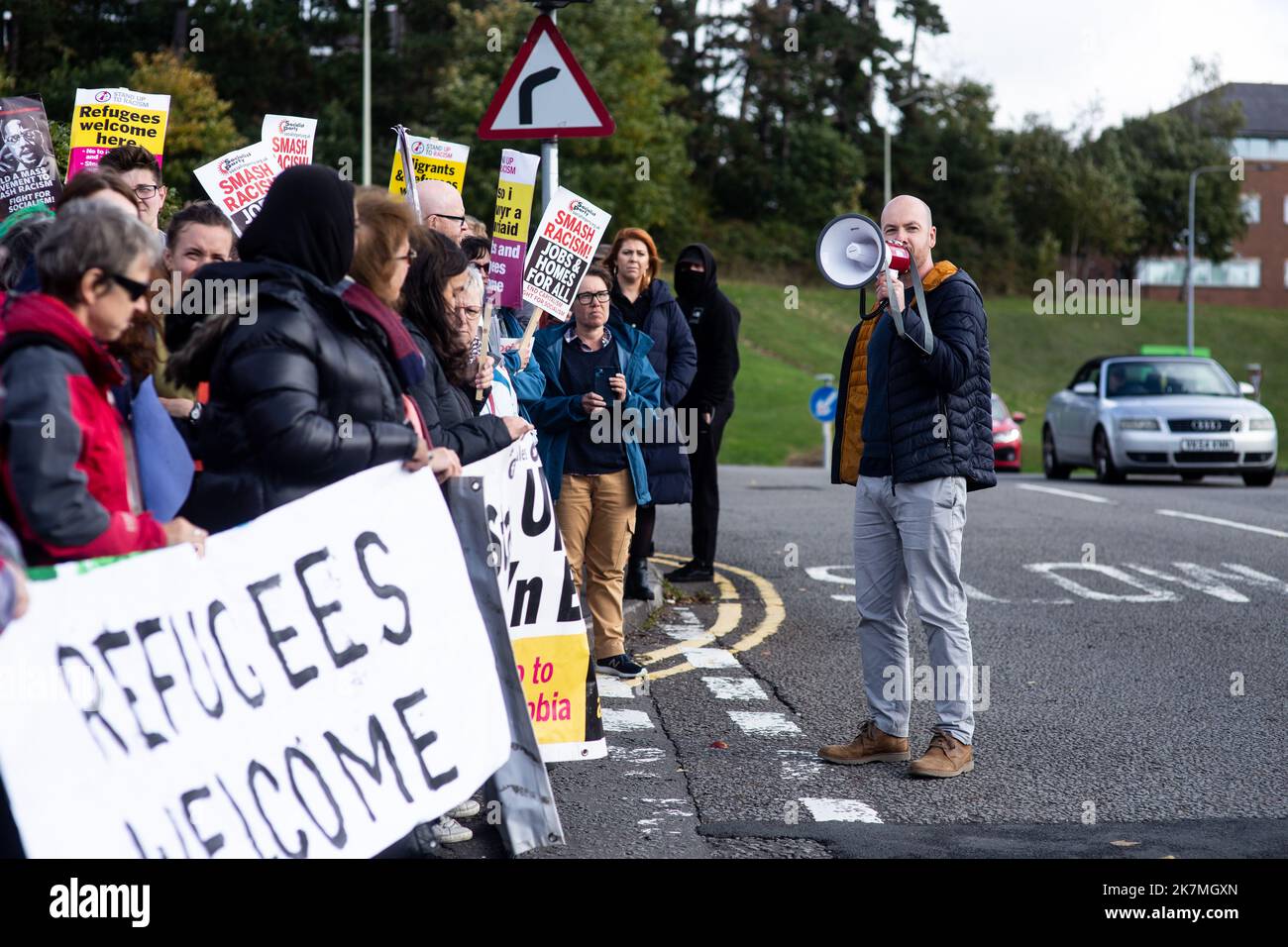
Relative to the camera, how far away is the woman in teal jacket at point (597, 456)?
730 cm

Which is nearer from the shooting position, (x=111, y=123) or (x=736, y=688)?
(x=111, y=123)

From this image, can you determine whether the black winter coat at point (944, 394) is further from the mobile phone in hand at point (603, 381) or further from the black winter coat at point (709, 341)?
the black winter coat at point (709, 341)

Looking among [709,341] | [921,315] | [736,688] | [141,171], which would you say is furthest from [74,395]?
[709,341]

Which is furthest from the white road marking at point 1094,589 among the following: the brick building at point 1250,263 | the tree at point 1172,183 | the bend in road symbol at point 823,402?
the brick building at point 1250,263

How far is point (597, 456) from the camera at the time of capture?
734cm

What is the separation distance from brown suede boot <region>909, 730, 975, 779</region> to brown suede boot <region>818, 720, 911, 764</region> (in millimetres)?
207

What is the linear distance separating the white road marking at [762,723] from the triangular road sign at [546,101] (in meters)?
3.51


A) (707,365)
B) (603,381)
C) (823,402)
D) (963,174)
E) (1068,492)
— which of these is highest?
(963,174)

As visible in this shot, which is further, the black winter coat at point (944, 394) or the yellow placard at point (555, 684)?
the black winter coat at point (944, 394)

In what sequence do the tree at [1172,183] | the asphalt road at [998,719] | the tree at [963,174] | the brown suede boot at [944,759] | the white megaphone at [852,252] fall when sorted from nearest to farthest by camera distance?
the asphalt road at [998,719], the white megaphone at [852,252], the brown suede boot at [944,759], the tree at [963,174], the tree at [1172,183]

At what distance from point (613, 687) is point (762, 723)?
2.87ft

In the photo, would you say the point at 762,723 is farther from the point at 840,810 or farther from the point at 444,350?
the point at 444,350

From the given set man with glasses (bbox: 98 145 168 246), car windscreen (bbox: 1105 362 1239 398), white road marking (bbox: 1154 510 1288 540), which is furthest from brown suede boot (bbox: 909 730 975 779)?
car windscreen (bbox: 1105 362 1239 398)
